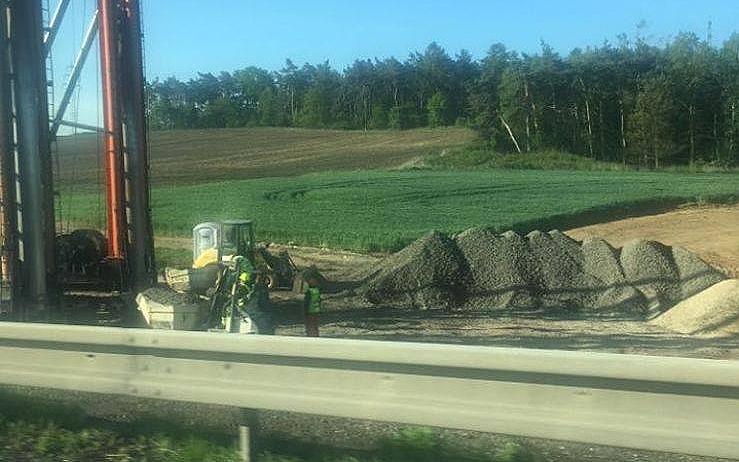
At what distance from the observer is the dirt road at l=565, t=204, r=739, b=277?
30.3 m

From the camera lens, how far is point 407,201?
136 feet

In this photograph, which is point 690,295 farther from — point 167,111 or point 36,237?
point 167,111

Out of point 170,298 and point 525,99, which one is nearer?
point 170,298

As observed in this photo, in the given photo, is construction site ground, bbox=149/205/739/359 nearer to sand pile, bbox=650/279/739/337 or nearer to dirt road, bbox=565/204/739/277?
sand pile, bbox=650/279/739/337

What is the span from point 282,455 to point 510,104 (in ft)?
170

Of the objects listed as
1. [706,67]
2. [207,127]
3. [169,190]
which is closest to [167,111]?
[207,127]

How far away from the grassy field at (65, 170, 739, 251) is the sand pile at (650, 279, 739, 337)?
14234 mm

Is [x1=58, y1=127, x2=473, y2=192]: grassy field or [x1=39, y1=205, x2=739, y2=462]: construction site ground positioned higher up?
[x1=58, y1=127, x2=473, y2=192]: grassy field

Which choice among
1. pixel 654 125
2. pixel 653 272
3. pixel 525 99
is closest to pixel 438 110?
pixel 525 99

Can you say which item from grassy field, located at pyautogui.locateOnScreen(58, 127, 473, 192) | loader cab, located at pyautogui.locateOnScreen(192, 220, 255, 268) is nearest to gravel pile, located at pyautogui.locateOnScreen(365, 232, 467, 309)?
loader cab, located at pyautogui.locateOnScreen(192, 220, 255, 268)

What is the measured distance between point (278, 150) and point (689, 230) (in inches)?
1097

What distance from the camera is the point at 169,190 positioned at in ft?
146

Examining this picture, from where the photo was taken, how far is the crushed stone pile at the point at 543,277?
20.1 metres

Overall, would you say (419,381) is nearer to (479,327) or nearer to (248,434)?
(248,434)
